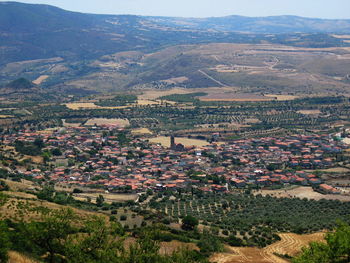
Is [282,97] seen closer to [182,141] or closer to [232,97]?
[232,97]

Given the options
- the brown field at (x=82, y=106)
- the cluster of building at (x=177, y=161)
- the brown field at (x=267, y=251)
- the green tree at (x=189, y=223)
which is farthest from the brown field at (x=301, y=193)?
the brown field at (x=82, y=106)

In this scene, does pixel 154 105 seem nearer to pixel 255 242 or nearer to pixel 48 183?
pixel 48 183

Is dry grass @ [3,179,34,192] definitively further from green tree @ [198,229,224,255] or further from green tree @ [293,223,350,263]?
green tree @ [293,223,350,263]

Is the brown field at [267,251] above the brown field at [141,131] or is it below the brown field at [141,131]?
above

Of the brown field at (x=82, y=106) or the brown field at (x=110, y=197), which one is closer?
the brown field at (x=110, y=197)

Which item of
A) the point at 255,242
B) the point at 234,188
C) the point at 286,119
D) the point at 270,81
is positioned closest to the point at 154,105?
the point at 286,119

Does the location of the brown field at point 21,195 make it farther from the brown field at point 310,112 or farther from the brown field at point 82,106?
the brown field at point 310,112

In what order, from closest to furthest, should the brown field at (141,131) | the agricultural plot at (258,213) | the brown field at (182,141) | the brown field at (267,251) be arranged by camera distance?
the brown field at (267,251), the agricultural plot at (258,213), the brown field at (182,141), the brown field at (141,131)
